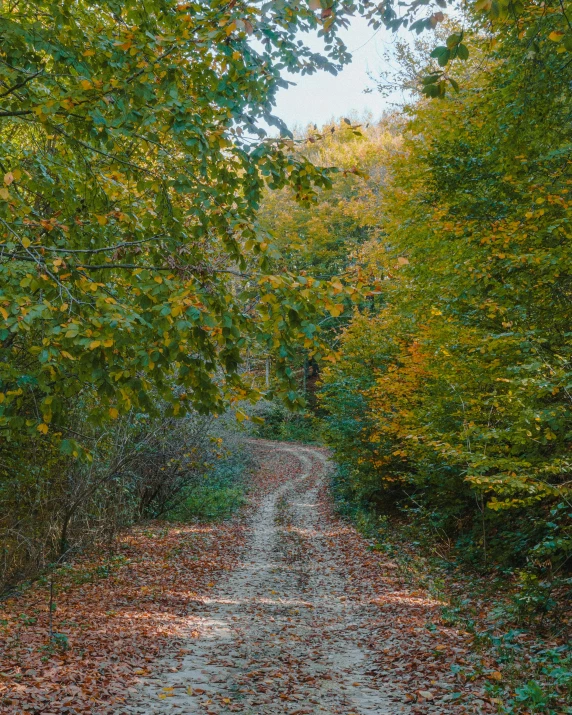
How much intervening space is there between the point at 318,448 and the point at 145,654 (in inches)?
1182

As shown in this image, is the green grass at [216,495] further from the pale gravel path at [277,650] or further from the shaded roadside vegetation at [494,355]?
the shaded roadside vegetation at [494,355]

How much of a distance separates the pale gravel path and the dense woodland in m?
2.28

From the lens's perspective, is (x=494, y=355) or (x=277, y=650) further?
(x=494, y=355)

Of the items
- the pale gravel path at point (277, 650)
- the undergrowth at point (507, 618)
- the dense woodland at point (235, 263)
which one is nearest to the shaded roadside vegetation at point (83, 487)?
the dense woodland at point (235, 263)

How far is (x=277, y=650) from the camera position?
21.9ft

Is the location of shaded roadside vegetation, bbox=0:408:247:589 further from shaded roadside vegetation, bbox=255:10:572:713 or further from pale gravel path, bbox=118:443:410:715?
shaded roadside vegetation, bbox=255:10:572:713

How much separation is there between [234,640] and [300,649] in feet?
2.82

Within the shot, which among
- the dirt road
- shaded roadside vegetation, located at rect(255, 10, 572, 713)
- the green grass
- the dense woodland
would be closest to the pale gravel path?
the dirt road

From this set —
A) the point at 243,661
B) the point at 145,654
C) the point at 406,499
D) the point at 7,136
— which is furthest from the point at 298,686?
the point at 406,499


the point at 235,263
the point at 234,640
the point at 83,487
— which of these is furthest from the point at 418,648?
the point at 83,487

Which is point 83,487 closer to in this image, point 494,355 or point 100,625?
point 100,625

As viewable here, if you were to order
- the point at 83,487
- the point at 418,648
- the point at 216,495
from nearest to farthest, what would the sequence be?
the point at 418,648 < the point at 83,487 < the point at 216,495

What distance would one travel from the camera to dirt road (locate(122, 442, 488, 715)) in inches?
203

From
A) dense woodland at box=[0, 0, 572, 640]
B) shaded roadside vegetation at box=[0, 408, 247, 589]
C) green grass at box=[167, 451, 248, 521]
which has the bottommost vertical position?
green grass at box=[167, 451, 248, 521]
